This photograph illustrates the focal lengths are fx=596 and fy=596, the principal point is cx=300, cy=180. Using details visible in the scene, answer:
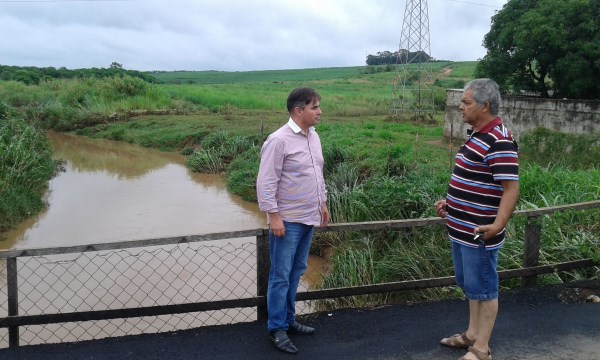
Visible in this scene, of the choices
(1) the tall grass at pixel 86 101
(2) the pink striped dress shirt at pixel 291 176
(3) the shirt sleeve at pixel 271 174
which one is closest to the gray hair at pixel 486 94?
(2) the pink striped dress shirt at pixel 291 176

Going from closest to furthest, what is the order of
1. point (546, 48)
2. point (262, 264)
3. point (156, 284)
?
point (262, 264), point (156, 284), point (546, 48)

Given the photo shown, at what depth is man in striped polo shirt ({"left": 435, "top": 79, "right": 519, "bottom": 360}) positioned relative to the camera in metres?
3.39

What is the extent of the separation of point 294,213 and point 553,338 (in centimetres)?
206

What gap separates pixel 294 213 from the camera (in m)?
3.89

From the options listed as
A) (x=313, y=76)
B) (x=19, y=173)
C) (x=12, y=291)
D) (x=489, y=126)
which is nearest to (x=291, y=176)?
(x=489, y=126)

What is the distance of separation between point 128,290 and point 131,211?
5.73 meters

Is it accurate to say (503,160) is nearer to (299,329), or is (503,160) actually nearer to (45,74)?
(299,329)

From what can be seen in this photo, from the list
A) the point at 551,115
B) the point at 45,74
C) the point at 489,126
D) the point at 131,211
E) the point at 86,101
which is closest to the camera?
the point at 489,126

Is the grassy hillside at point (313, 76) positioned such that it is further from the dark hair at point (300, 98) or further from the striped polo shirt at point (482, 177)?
the striped polo shirt at point (482, 177)

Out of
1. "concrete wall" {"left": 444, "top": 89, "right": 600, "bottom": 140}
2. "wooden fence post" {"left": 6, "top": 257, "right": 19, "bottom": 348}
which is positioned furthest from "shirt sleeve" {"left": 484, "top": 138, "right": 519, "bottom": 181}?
"concrete wall" {"left": 444, "top": 89, "right": 600, "bottom": 140}

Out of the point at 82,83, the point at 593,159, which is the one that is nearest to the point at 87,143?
the point at 82,83

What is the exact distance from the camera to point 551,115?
14.6m

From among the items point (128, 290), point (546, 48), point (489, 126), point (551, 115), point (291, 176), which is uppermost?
point (546, 48)

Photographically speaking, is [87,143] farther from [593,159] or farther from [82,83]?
[593,159]
